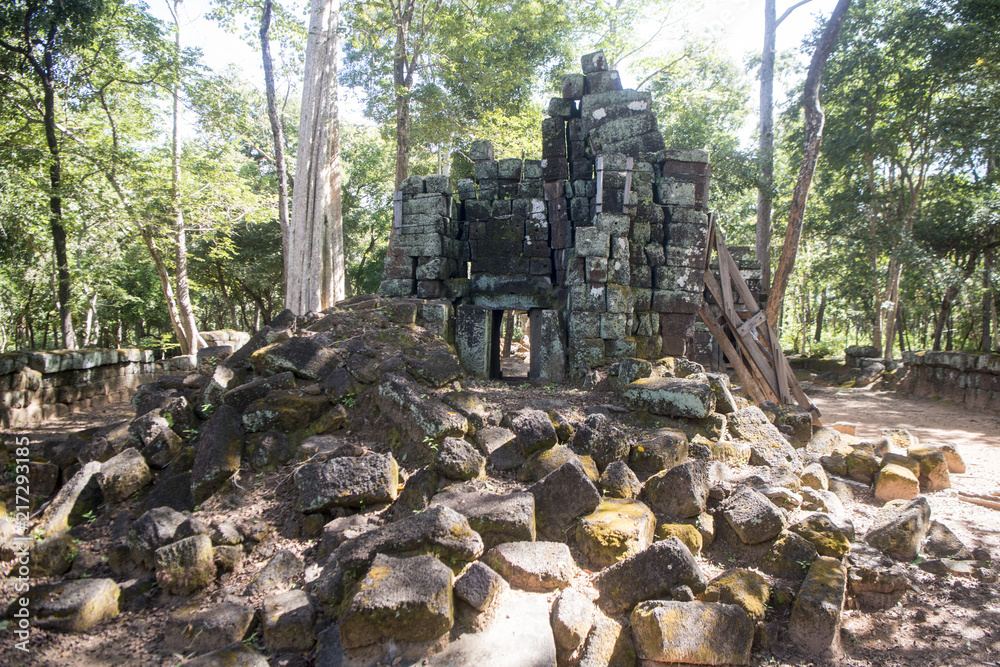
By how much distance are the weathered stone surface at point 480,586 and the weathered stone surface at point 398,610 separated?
114 mm

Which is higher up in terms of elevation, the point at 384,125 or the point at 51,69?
the point at 384,125

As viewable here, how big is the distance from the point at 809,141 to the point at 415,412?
1146cm

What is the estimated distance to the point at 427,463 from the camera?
4.72 meters

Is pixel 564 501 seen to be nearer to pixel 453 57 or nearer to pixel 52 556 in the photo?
pixel 52 556

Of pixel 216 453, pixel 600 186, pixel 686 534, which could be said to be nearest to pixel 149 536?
pixel 216 453

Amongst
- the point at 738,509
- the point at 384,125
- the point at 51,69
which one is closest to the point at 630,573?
the point at 738,509

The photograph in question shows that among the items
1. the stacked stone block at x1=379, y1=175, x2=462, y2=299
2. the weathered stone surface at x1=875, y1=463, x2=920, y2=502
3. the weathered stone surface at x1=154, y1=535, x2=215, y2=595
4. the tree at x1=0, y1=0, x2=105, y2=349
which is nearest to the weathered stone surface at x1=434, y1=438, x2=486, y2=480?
the weathered stone surface at x1=154, y1=535, x2=215, y2=595

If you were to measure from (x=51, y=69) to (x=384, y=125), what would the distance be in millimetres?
11200

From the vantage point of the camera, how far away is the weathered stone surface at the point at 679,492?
4234 mm

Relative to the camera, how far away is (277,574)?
11.9ft

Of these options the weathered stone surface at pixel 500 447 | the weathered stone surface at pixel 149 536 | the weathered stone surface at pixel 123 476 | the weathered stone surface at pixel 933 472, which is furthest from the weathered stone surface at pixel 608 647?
the weathered stone surface at pixel 933 472

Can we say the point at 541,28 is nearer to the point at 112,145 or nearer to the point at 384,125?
the point at 384,125

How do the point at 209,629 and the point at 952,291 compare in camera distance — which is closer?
the point at 209,629

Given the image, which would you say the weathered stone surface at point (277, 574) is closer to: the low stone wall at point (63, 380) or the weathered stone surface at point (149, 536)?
the weathered stone surface at point (149, 536)
